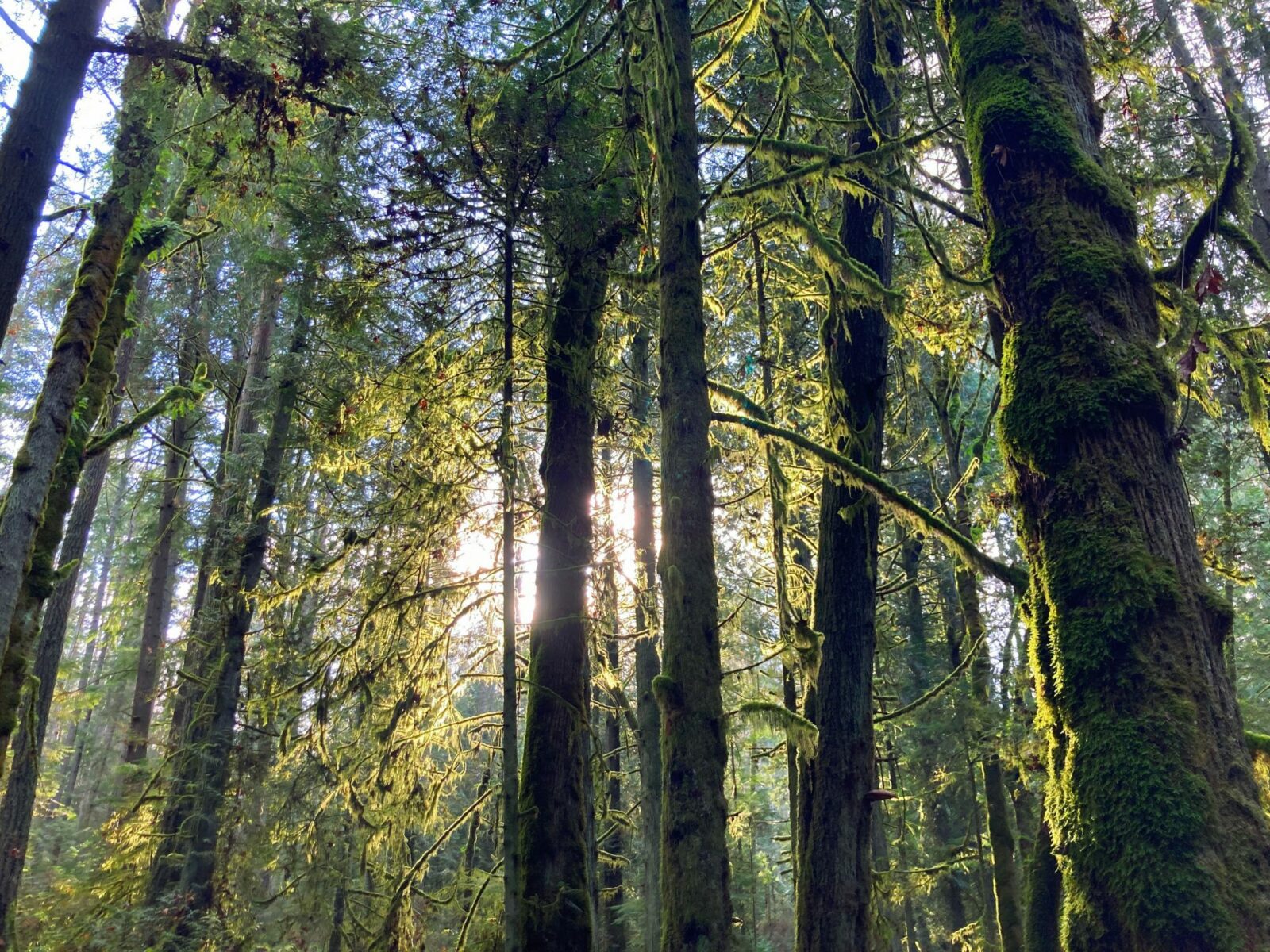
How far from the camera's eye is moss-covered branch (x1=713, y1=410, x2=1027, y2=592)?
4195 millimetres

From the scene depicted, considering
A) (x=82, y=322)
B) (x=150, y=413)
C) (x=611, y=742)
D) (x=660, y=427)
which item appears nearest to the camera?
(x=660, y=427)

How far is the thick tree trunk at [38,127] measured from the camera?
4465mm

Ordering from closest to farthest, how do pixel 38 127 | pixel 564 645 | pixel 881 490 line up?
pixel 881 490 → pixel 38 127 → pixel 564 645

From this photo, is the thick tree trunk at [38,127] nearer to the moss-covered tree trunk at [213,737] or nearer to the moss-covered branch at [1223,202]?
the moss-covered tree trunk at [213,737]

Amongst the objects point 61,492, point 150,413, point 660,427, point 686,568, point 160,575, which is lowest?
point 686,568

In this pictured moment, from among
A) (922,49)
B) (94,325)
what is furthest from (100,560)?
(922,49)

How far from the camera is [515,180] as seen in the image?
540 cm

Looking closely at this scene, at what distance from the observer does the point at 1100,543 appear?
250cm

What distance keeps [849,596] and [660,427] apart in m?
1.99

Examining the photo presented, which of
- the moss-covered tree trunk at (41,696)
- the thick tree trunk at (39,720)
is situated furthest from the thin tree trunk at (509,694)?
the thick tree trunk at (39,720)

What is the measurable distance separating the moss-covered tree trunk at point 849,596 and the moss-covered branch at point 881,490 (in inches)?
14.1

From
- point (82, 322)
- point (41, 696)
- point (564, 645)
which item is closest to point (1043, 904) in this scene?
point (564, 645)

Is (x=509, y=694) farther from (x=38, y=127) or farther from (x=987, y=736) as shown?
(x=987, y=736)

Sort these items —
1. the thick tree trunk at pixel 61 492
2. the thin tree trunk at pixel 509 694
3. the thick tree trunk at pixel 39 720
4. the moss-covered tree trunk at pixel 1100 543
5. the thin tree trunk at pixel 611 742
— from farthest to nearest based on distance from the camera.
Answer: the thick tree trunk at pixel 39 720, the thin tree trunk at pixel 611 742, the thick tree trunk at pixel 61 492, the thin tree trunk at pixel 509 694, the moss-covered tree trunk at pixel 1100 543
